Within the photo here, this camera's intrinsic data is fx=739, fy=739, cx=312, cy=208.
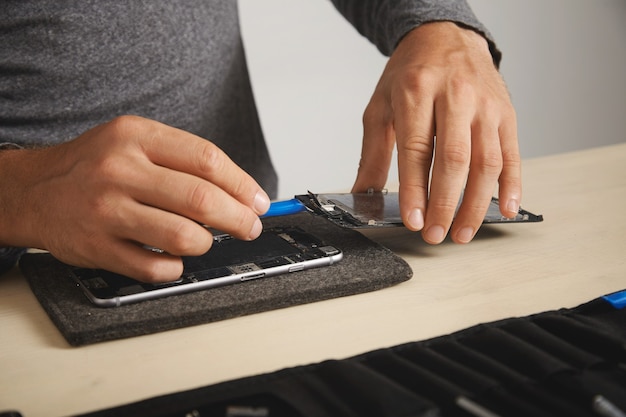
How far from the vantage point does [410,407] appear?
1.41 feet

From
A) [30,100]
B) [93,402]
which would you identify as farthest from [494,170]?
[30,100]

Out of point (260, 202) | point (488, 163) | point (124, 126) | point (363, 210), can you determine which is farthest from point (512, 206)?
point (124, 126)

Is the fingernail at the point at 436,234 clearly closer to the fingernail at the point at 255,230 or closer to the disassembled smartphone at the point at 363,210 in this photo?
the disassembled smartphone at the point at 363,210

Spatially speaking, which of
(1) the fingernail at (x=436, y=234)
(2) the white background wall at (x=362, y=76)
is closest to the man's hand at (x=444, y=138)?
(1) the fingernail at (x=436, y=234)

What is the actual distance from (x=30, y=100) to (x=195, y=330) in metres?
0.54

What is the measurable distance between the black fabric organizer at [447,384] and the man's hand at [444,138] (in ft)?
0.71

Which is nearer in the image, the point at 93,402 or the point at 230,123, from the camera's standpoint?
the point at 93,402

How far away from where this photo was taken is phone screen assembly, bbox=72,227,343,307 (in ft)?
1.97

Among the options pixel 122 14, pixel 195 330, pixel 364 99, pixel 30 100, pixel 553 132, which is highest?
pixel 122 14

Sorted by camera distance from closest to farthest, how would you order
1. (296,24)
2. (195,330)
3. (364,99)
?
1. (195,330)
2. (296,24)
3. (364,99)

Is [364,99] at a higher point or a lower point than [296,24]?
lower

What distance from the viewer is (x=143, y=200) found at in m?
0.61

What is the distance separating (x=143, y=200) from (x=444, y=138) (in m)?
0.31

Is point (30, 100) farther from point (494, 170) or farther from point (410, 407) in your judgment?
point (410, 407)
